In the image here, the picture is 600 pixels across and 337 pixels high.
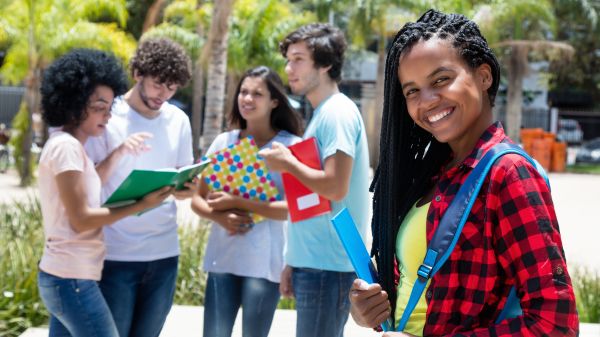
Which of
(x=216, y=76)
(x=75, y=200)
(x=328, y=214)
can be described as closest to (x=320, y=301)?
(x=328, y=214)

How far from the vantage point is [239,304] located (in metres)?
3.66

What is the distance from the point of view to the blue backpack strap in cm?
156

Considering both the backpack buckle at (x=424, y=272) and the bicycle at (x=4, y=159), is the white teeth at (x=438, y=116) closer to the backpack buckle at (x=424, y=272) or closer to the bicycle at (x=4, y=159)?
the backpack buckle at (x=424, y=272)

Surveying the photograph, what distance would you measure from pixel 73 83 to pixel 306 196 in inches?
43.6

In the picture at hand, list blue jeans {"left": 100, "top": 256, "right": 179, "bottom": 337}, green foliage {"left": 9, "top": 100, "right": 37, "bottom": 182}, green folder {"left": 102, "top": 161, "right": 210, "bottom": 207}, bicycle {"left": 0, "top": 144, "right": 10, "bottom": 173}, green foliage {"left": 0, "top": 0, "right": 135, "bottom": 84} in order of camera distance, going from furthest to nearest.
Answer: bicycle {"left": 0, "top": 144, "right": 10, "bottom": 173}, green foliage {"left": 0, "top": 0, "right": 135, "bottom": 84}, green foliage {"left": 9, "top": 100, "right": 37, "bottom": 182}, blue jeans {"left": 100, "top": 256, "right": 179, "bottom": 337}, green folder {"left": 102, "top": 161, "right": 210, "bottom": 207}

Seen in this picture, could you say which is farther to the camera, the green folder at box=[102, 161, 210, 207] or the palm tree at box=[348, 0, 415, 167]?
the palm tree at box=[348, 0, 415, 167]

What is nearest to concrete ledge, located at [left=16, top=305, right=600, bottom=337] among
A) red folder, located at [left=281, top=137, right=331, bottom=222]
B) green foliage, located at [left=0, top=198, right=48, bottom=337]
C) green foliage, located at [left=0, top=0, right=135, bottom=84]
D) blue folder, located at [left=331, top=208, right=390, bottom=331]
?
green foliage, located at [left=0, top=198, right=48, bottom=337]

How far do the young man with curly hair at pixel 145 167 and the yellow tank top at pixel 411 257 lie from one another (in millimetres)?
1878

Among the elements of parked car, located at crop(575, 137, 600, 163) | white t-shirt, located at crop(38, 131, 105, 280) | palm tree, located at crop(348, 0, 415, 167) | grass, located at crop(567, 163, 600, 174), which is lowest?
grass, located at crop(567, 163, 600, 174)

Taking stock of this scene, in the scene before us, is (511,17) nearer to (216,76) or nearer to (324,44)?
(216,76)

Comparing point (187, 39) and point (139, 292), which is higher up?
point (187, 39)

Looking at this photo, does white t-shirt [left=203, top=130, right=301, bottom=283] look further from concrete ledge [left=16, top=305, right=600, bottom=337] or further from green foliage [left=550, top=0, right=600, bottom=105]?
green foliage [left=550, top=0, right=600, bottom=105]

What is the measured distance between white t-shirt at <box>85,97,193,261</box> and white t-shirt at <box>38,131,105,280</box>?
1.13ft

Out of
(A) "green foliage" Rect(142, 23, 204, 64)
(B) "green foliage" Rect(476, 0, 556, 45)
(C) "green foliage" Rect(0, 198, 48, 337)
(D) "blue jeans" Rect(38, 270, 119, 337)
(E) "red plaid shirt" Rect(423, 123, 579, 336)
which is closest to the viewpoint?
(E) "red plaid shirt" Rect(423, 123, 579, 336)
